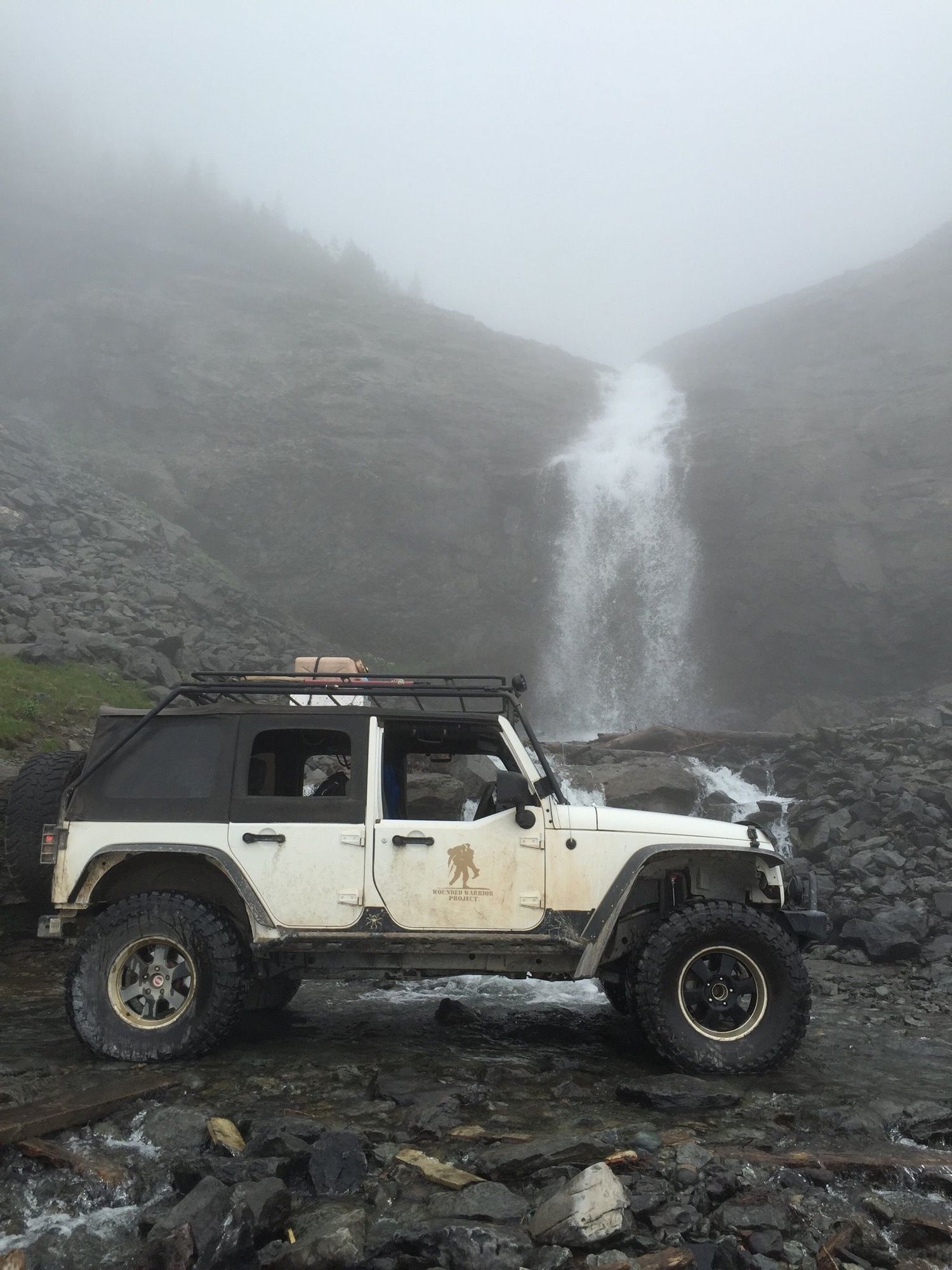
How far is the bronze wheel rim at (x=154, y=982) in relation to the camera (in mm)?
5887

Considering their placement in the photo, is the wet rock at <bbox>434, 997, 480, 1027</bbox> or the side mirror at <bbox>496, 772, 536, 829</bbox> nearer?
the side mirror at <bbox>496, 772, 536, 829</bbox>

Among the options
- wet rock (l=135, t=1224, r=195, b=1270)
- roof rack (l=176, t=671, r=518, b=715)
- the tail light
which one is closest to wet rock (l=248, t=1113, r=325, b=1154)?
wet rock (l=135, t=1224, r=195, b=1270)

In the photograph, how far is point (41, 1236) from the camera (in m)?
3.88

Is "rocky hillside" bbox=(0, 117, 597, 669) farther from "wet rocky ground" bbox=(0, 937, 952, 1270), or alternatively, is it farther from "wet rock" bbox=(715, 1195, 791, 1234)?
"wet rock" bbox=(715, 1195, 791, 1234)

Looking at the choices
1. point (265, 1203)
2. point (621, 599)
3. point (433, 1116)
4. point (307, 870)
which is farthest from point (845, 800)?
point (621, 599)

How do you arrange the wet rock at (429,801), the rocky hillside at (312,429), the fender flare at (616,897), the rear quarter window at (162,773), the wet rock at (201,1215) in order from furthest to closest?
the rocky hillside at (312,429) < the wet rock at (429,801) < the rear quarter window at (162,773) < the fender flare at (616,897) < the wet rock at (201,1215)

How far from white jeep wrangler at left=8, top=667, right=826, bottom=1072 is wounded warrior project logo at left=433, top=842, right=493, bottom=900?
0.5 inches

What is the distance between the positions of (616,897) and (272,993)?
3020mm

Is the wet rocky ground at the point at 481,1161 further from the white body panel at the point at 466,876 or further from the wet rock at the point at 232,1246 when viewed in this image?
the white body panel at the point at 466,876

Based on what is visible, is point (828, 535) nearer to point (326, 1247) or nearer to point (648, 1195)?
point (648, 1195)

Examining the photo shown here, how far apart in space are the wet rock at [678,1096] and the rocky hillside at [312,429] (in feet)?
98.9

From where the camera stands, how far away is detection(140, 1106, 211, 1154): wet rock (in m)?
4.68

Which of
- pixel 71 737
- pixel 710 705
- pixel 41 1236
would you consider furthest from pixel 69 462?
pixel 41 1236

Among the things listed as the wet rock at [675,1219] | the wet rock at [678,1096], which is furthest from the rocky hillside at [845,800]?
the wet rock at [675,1219]
